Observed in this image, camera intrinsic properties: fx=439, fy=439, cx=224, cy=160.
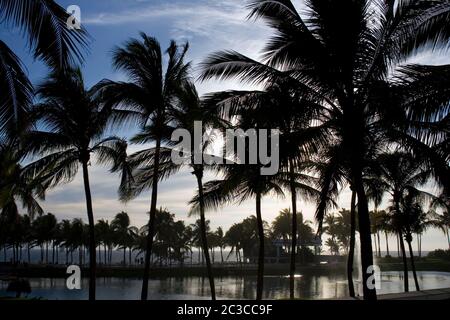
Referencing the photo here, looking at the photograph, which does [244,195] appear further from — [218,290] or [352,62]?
[218,290]

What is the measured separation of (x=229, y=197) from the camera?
18.6 m

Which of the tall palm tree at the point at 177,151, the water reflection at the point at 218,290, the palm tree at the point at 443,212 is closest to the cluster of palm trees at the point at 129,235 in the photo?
the water reflection at the point at 218,290

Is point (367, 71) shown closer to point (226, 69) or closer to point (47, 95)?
point (226, 69)

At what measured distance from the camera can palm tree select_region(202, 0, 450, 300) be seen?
9859mm

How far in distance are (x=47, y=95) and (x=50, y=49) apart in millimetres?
9836

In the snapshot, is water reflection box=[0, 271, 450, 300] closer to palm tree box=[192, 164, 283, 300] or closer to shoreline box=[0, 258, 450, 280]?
shoreline box=[0, 258, 450, 280]

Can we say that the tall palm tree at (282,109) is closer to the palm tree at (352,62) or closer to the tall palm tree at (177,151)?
the palm tree at (352,62)

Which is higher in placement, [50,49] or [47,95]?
[47,95]

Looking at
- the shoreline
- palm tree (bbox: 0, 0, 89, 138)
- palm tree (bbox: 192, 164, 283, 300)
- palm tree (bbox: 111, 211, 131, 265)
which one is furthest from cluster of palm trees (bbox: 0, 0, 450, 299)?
palm tree (bbox: 111, 211, 131, 265)

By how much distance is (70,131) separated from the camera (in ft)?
53.0

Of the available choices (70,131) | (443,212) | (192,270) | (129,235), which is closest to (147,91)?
(70,131)

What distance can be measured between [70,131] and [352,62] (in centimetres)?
1050
